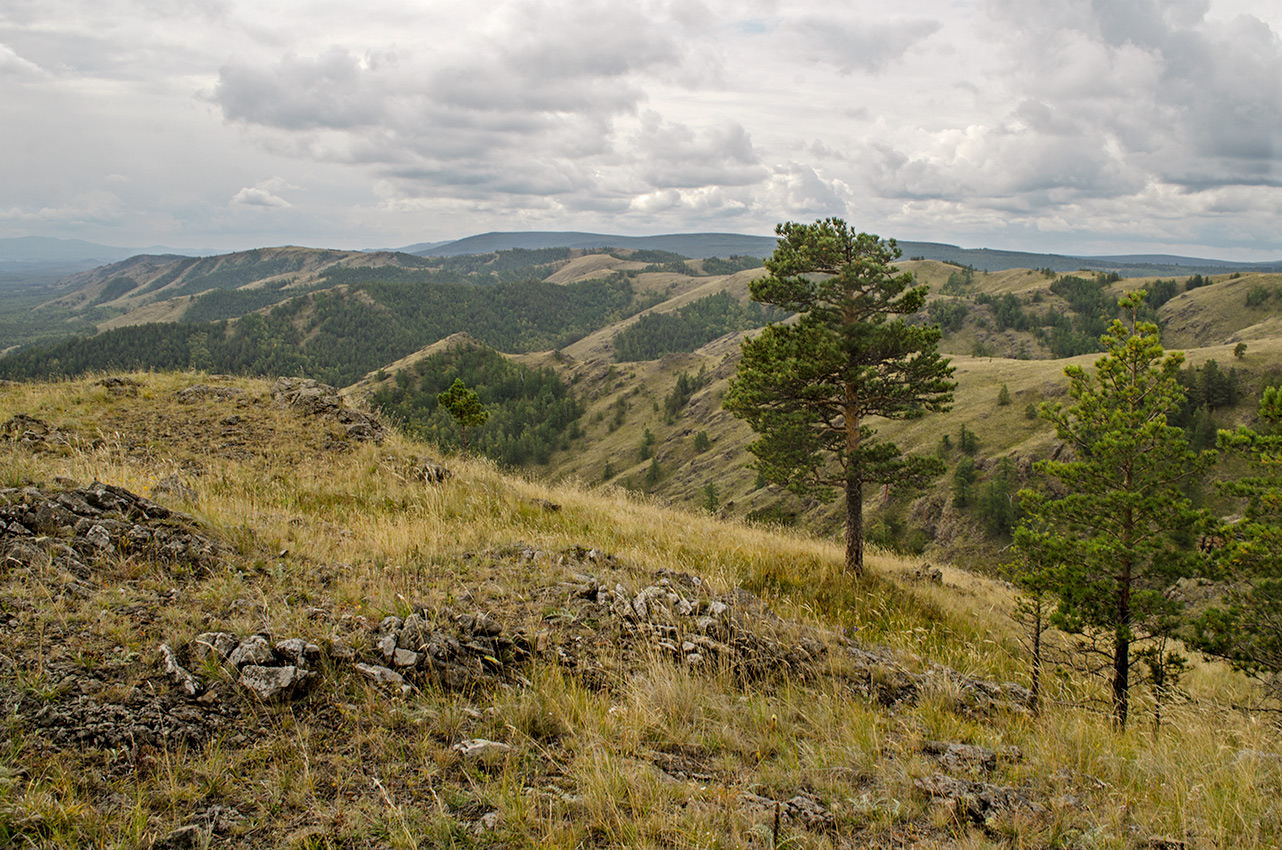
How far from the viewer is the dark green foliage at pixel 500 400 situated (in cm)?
15175

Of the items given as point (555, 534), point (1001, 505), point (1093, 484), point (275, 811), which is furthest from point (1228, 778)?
point (1001, 505)

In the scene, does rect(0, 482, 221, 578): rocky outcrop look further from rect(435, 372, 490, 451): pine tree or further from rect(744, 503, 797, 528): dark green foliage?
rect(435, 372, 490, 451): pine tree

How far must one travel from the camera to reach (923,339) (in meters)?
16.7

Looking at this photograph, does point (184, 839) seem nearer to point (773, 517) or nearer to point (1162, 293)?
point (773, 517)

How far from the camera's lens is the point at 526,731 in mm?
4090

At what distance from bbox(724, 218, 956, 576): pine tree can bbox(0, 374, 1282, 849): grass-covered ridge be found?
10.3 meters

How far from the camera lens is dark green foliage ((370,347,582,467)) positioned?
152 metres

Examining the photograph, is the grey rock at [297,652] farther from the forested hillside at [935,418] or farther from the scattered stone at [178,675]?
the forested hillside at [935,418]

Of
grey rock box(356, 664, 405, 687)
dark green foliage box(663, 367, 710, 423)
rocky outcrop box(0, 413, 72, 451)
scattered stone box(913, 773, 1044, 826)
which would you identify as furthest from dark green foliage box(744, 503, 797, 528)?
dark green foliage box(663, 367, 710, 423)

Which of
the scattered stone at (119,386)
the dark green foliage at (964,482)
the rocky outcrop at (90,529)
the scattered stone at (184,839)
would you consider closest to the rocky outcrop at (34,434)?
the scattered stone at (119,386)

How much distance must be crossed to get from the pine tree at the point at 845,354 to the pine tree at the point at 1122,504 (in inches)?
213

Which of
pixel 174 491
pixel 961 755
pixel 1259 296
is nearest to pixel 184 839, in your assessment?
pixel 961 755

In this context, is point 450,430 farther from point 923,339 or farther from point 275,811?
point 275,811

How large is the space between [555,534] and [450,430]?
430 feet
